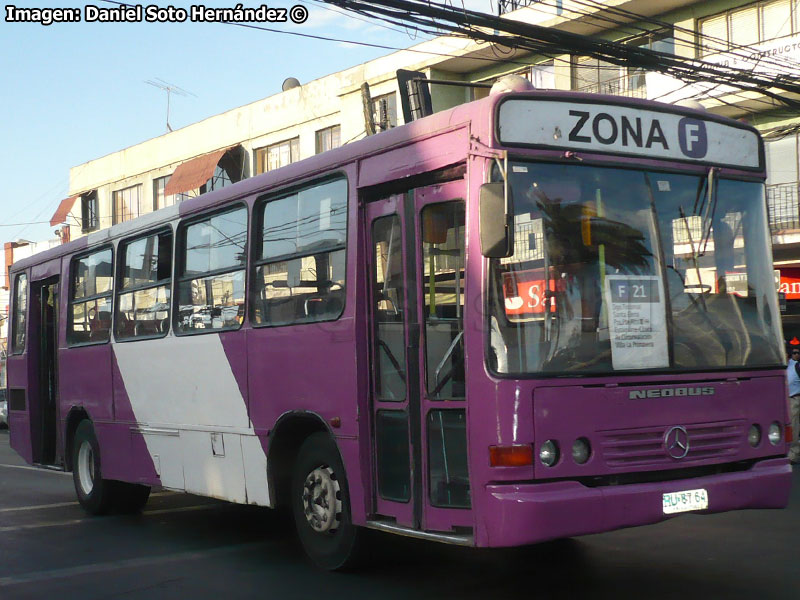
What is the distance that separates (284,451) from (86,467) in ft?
14.5

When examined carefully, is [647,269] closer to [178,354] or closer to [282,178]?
[282,178]

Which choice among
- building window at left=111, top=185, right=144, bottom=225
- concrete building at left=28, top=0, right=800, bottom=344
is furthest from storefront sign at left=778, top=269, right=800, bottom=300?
building window at left=111, top=185, right=144, bottom=225

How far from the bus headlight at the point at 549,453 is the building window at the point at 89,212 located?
129ft

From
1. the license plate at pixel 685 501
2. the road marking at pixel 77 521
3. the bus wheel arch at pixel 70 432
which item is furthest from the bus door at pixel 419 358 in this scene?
the bus wheel arch at pixel 70 432

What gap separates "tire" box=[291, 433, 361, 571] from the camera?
7527mm

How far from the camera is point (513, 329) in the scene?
20.4 ft

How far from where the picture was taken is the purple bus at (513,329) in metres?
6.20

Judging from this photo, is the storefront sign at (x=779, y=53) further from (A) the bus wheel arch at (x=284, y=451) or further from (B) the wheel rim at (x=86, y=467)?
(A) the bus wheel arch at (x=284, y=451)

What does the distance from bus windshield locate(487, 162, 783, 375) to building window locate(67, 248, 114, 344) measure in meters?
6.34

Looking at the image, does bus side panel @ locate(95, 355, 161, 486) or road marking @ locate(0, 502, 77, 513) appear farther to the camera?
road marking @ locate(0, 502, 77, 513)

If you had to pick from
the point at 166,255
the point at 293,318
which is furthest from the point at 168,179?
the point at 293,318

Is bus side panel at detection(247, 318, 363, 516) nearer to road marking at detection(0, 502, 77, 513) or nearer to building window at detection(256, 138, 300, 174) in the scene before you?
road marking at detection(0, 502, 77, 513)

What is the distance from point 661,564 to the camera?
7.62m

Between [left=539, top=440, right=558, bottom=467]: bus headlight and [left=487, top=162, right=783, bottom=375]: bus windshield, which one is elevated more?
[left=487, top=162, right=783, bottom=375]: bus windshield
